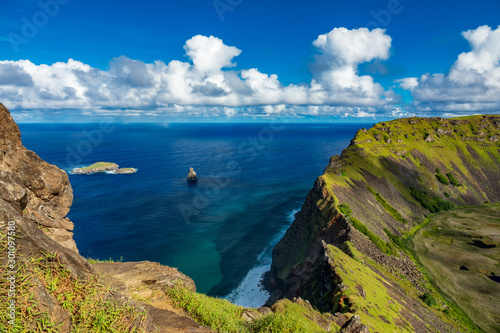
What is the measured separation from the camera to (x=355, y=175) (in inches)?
3996

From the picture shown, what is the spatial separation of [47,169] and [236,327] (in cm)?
1696

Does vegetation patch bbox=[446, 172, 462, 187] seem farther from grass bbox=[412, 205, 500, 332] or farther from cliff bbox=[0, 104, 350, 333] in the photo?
cliff bbox=[0, 104, 350, 333]

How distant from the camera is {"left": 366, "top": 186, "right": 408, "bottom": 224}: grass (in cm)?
9325

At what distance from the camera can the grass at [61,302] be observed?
8328 millimetres

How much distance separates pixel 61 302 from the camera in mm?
9727

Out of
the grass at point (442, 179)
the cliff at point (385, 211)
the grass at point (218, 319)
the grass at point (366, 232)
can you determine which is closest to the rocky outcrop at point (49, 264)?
the grass at point (218, 319)

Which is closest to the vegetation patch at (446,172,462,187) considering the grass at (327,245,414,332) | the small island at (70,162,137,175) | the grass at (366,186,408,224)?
the grass at (366,186,408,224)

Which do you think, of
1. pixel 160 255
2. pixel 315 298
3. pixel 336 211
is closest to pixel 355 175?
pixel 336 211

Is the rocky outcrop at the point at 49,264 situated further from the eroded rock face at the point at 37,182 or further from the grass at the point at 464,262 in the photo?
the grass at the point at 464,262

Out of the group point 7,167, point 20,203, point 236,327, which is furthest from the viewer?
point 236,327

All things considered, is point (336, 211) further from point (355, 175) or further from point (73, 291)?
point (73, 291)

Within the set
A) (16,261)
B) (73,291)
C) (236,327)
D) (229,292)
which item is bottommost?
(229,292)

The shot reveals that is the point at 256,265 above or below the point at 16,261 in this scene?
below

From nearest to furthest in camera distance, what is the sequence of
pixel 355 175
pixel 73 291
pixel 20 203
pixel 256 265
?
pixel 73 291 < pixel 20 203 < pixel 256 265 < pixel 355 175
